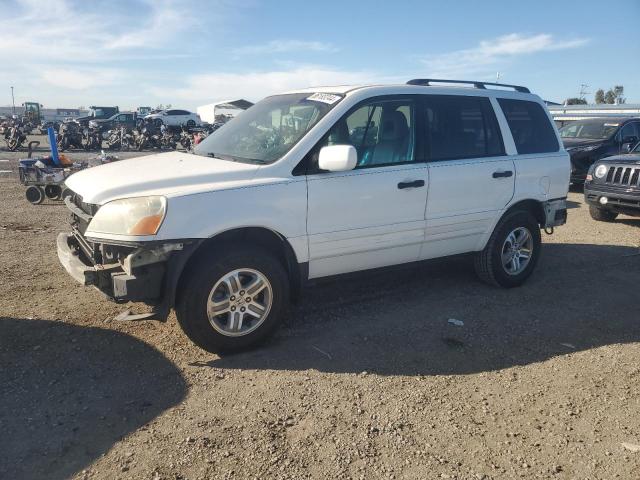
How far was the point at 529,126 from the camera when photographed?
17.7 ft

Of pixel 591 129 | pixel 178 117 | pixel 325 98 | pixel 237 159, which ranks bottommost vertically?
pixel 237 159

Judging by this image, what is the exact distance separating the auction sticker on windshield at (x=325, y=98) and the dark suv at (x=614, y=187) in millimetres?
6480

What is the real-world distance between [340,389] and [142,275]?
1508mm

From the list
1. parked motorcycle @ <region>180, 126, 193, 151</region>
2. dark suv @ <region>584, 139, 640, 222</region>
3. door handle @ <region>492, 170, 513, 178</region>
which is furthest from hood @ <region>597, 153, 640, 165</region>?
parked motorcycle @ <region>180, 126, 193, 151</region>

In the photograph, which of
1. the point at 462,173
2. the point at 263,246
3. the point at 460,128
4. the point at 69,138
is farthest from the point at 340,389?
the point at 69,138

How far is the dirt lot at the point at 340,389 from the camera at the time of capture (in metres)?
2.71

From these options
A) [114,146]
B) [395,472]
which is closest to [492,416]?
[395,472]

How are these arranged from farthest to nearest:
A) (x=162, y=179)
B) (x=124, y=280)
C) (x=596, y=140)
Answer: (x=596, y=140)
(x=162, y=179)
(x=124, y=280)

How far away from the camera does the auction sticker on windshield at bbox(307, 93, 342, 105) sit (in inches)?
165

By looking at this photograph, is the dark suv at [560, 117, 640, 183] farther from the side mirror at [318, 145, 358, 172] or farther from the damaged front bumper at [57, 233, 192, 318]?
the damaged front bumper at [57, 233, 192, 318]

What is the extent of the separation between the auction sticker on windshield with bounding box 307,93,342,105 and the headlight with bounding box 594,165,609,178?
6.74m

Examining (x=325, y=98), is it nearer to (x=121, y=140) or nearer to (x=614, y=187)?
(x=614, y=187)

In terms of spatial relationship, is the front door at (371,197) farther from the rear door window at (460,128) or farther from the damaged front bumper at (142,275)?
the damaged front bumper at (142,275)

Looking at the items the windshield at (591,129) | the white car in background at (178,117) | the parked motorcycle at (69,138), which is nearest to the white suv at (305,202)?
the windshield at (591,129)
